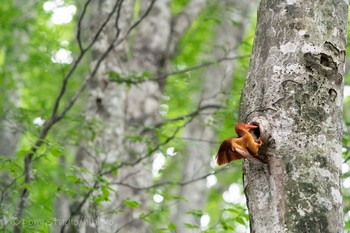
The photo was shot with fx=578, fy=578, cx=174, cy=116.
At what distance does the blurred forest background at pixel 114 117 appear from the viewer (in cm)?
432

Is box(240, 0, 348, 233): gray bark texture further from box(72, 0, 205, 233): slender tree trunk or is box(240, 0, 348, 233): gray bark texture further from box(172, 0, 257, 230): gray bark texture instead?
box(172, 0, 257, 230): gray bark texture

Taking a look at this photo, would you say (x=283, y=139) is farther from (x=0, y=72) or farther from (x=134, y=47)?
(x=0, y=72)

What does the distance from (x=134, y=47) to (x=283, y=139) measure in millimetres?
5936

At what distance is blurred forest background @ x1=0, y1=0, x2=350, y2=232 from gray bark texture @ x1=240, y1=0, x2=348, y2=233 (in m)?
1.56

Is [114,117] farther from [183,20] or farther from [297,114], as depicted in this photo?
[297,114]

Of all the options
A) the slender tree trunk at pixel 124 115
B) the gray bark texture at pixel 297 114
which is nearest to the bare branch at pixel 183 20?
the slender tree trunk at pixel 124 115

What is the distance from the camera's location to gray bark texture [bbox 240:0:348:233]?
184 centimetres

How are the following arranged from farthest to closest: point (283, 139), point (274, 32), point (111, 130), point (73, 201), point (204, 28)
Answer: point (204, 28) < point (111, 130) < point (73, 201) < point (274, 32) < point (283, 139)

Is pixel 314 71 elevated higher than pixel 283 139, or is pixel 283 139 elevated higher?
pixel 314 71

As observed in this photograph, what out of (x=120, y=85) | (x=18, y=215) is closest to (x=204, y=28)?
(x=120, y=85)

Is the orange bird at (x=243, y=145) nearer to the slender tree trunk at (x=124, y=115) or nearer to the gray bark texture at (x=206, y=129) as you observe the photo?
the slender tree trunk at (x=124, y=115)

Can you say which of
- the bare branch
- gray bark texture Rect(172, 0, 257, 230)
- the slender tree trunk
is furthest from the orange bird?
gray bark texture Rect(172, 0, 257, 230)

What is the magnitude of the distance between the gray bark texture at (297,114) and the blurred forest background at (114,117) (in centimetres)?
156

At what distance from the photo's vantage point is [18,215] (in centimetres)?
414
